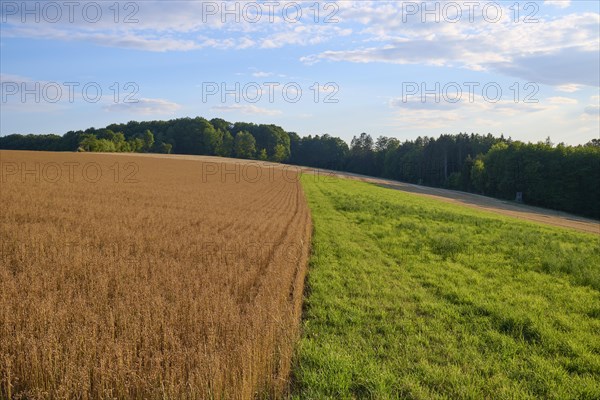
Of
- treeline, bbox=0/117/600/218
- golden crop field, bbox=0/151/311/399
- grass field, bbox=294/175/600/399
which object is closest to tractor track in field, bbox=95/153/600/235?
treeline, bbox=0/117/600/218

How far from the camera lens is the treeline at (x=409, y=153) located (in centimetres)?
6391

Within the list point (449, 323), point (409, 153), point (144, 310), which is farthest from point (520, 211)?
point (409, 153)

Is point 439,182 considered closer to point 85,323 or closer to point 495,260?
point 495,260

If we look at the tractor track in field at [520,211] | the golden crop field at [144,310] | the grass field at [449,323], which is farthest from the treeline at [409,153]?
the golden crop field at [144,310]

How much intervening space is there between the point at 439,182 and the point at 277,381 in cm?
11148

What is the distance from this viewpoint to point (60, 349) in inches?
210

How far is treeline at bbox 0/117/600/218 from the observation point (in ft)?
210

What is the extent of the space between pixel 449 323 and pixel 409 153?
11303 cm

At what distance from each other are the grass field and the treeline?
2276 inches

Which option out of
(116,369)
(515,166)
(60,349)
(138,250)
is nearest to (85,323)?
(60,349)

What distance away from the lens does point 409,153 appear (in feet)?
381

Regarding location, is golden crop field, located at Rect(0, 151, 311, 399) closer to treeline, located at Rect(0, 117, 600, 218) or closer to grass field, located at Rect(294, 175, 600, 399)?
grass field, located at Rect(294, 175, 600, 399)

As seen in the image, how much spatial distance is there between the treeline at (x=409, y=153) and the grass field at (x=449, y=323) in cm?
5780

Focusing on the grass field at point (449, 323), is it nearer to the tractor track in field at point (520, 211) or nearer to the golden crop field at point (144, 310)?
the golden crop field at point (144, 310)
